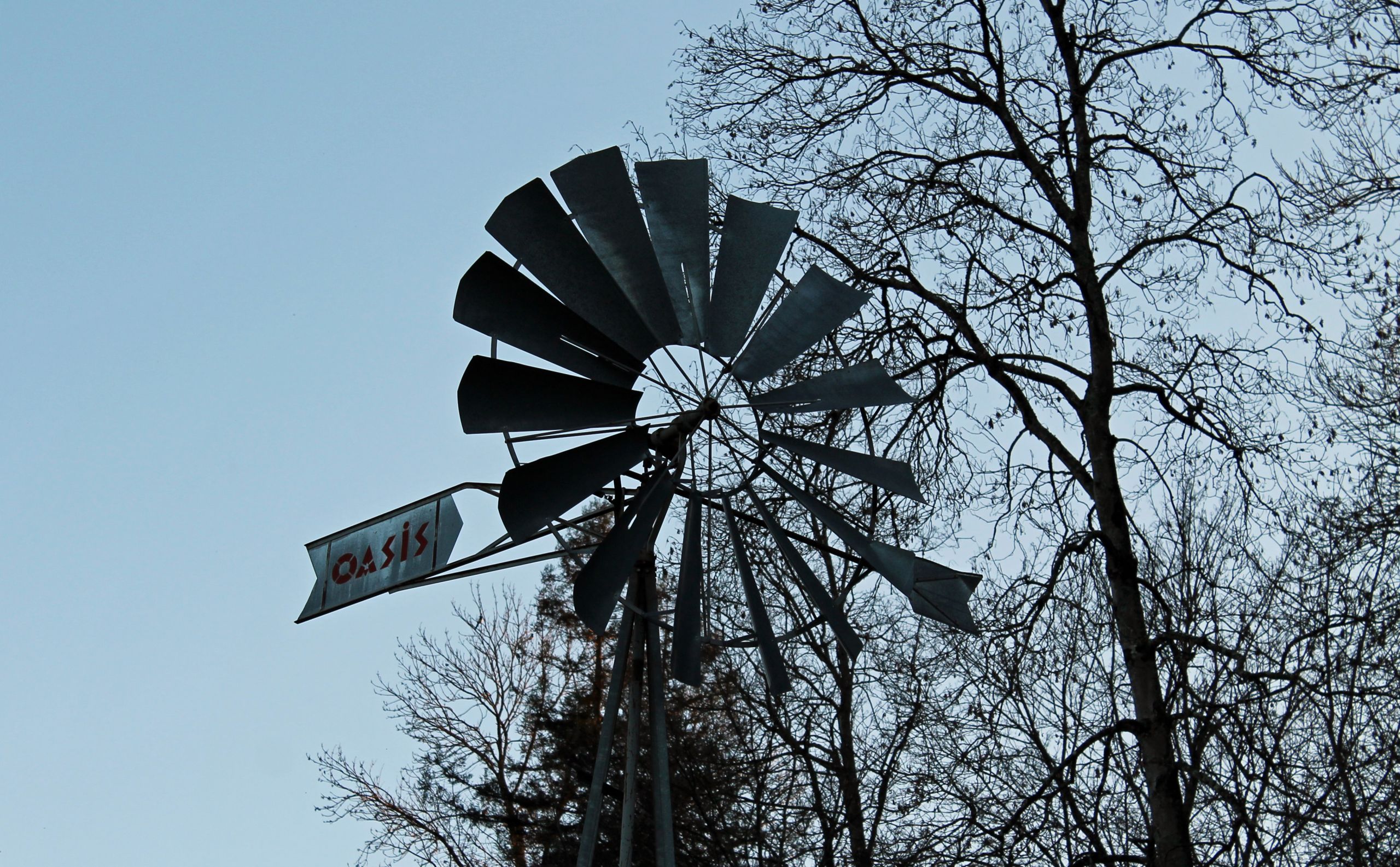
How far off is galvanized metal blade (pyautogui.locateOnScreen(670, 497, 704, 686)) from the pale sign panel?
28.7 inches

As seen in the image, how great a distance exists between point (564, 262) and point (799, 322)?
82cm

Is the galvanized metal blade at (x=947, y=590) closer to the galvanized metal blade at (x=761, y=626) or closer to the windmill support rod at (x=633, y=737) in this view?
the galvanized metal blade at (x=761, y=626)

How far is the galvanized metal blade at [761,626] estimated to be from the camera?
411cm

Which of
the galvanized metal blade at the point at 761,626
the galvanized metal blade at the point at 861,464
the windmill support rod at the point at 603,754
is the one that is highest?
the galvanized metal blade at the point at 861,464

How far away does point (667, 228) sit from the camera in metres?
4.27

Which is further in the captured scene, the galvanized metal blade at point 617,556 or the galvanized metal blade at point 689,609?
the galvanized metal blade at point 689,609

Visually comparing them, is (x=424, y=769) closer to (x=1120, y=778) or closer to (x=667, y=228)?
(x=1120, y=778)

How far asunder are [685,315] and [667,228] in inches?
11.4

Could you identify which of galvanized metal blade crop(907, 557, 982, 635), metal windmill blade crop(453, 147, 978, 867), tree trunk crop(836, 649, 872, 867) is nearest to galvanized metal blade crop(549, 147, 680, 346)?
metal windmill blade crop(453, 147, 978, 867)

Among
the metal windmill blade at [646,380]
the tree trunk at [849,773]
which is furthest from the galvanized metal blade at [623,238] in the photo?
the tree trunk at [849,773]

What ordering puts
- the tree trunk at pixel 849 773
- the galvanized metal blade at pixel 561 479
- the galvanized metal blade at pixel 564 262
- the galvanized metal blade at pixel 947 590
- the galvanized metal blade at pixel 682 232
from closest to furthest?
1. the galvanized metal blade at pixel 561 479
2. the galvanized metal blade at pixel 564 262
3. the galvanized metal blade at pixel 682 232
4. the galvanized metal blade at pixel 947 590
5. the tree trunk at pixel 849 773

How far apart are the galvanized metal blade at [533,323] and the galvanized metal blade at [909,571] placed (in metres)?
0.61

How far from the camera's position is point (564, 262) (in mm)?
4125

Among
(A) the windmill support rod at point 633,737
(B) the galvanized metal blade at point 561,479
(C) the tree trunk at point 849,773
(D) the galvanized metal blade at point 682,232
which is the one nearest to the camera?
(B) the galvanized metal blade at point 561,479
